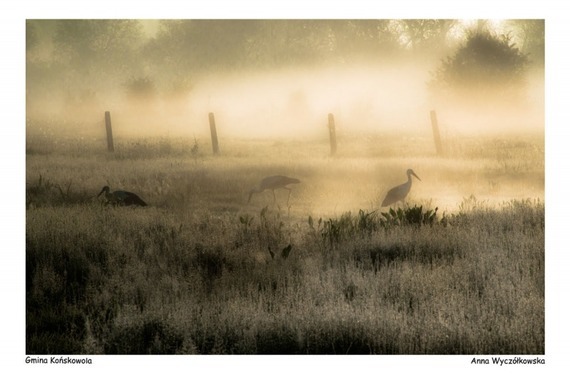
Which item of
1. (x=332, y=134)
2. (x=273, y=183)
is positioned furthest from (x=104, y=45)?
(x=273, y=183)

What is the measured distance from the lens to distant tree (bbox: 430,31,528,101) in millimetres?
15398

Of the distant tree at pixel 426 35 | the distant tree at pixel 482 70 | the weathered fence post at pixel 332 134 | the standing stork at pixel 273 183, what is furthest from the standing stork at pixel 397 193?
the distant tree at pixel 482 70

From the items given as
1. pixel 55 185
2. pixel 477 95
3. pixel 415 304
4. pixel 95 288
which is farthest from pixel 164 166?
pixel 477 95

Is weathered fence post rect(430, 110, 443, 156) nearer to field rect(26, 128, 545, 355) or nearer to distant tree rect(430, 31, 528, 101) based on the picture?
field rect(26, 128, 545, 355)

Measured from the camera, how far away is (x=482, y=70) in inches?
711

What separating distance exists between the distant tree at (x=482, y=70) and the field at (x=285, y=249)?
1769 millimetres

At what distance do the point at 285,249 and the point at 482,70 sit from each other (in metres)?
11.1

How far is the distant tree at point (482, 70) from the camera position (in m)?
15.4

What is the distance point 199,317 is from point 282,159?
5165mm

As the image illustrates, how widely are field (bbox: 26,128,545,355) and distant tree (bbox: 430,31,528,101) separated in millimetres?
1769

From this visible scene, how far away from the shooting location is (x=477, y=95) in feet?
52.9

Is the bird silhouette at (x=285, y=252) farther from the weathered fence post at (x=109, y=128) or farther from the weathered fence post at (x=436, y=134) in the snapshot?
the weathered fence post at (x=109, y=128)

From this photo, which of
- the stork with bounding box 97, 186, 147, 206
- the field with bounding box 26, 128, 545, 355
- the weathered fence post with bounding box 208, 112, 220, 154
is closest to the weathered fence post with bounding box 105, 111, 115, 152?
the field with bounding box 26, 128, 545, 355

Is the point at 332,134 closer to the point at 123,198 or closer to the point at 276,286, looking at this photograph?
the point at 123,198
